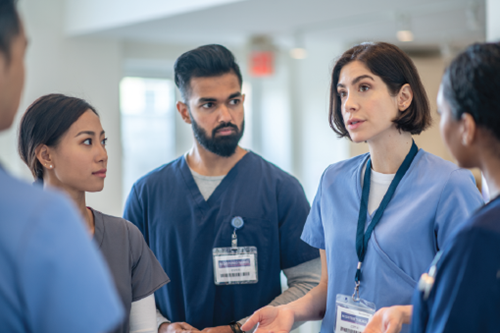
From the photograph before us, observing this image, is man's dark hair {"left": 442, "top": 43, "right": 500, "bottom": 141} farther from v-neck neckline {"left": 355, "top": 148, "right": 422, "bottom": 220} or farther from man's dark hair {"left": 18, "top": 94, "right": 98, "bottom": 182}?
man's dark hair {"left": 18, "top": 94, "right": 98, "bottom": 182}

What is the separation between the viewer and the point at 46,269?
0.65m

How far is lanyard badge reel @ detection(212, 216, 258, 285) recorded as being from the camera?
1.76 meters

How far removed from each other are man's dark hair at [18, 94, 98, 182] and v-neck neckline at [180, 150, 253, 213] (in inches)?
21.7

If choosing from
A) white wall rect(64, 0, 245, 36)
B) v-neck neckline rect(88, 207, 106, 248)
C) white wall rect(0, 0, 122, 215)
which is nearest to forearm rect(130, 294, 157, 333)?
v-neck neckline rect(88, 207, 106, 248)

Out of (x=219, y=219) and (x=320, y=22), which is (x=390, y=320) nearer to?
(x=219, y=219)

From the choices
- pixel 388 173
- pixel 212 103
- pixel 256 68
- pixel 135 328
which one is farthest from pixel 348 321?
pixel 256 68

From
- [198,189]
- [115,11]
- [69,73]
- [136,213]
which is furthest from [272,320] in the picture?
[69,73]

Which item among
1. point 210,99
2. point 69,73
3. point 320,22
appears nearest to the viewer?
point 210,99

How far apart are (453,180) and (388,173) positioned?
0.67 ft

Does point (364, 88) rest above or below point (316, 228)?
above

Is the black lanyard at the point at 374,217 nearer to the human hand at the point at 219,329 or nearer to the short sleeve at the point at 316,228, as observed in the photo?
the short sleeve at the point at 316,228

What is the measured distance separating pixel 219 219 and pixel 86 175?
550mm

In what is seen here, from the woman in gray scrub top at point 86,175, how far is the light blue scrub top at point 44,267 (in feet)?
2.42

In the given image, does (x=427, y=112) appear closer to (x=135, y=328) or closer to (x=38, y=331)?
(x=135, y=328)
